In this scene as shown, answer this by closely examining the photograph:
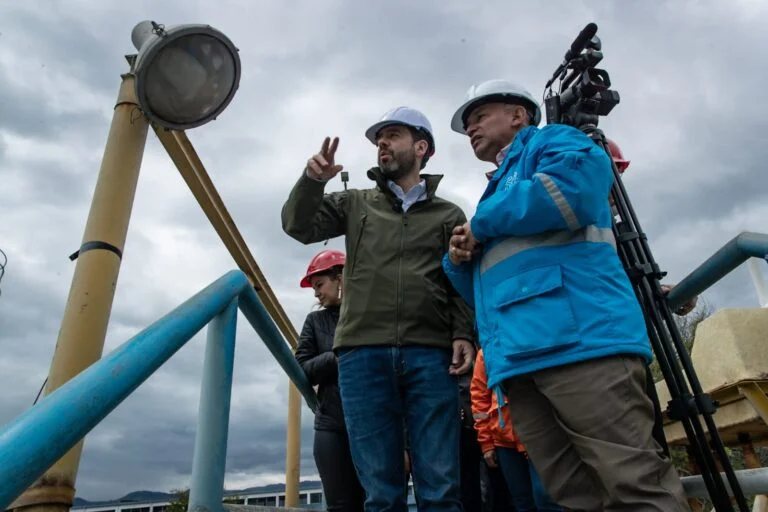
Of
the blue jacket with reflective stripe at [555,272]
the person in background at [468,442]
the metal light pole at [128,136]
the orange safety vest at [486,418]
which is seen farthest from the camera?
the person in background at [468,442]

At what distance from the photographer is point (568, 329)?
138 centimetres

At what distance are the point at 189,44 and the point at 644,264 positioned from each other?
1735mm

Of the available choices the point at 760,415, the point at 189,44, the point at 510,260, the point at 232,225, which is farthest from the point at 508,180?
the point at 232,225

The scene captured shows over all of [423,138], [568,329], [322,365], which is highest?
[423,138]

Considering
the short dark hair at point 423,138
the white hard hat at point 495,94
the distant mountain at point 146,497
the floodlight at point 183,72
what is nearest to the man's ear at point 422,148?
the short dark hair at point 423,138

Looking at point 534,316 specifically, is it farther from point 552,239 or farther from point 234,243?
point 234,243

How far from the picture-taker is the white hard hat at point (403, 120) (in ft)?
7.97

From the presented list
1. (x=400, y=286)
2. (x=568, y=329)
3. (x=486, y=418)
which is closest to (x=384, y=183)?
(x=400, y=286)

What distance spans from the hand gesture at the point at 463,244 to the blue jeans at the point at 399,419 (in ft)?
1.38

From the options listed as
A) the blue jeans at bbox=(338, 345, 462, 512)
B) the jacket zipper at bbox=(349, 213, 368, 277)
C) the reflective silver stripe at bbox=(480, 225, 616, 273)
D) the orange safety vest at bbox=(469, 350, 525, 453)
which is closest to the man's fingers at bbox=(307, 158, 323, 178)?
the jacket zipper at bbox=(349, 213, 368, 277)

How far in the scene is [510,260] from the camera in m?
1.57

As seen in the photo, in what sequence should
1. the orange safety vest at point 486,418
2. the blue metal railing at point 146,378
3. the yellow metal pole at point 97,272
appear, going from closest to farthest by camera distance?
the blue metal railing at point 146,378 < the yellow metal pole at point 97,272 < the orange safety vest at point 486,418

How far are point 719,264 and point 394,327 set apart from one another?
102cm

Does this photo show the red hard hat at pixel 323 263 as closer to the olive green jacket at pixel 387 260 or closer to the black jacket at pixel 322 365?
the black jacket at pixel 322 365
